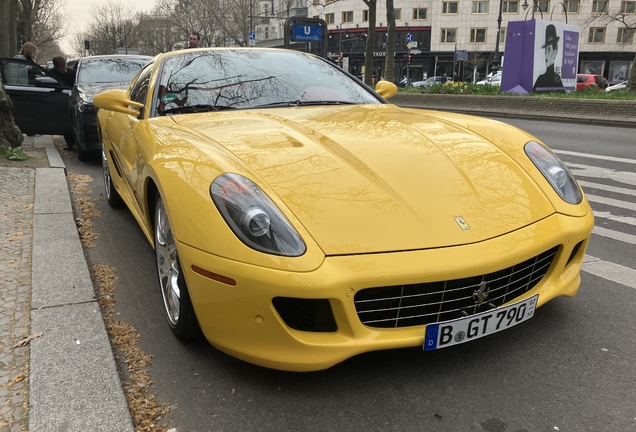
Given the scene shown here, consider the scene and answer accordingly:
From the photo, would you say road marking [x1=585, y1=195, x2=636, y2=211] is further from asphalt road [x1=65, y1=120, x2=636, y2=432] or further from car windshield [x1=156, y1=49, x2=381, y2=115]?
car windshield [x1=156, y1=49, x2=381, y2=115]

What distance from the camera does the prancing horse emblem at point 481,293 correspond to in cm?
217

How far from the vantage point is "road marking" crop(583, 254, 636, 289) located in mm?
3402

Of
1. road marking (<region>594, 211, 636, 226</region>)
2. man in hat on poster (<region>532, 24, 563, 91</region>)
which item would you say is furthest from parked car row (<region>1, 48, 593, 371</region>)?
man in hat on poster (<region>532, 24, 563, 91</region>)

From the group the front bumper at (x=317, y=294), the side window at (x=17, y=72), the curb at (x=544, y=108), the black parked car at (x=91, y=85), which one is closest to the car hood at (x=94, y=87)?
the black parked car at (x=91, y=85)

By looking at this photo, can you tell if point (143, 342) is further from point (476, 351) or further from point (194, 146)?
point (476, 351)

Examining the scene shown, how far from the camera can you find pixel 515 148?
292 centimetres

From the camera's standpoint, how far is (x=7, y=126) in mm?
7695

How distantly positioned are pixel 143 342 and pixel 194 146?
1.00 m

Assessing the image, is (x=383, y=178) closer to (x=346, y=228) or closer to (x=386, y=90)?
(x=346, y=228)

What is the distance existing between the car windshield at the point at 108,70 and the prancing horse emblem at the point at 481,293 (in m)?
7.66

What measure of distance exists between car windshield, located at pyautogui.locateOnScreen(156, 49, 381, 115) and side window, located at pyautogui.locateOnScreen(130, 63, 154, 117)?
0.72 feet

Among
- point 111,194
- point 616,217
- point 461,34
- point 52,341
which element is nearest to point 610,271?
point 616,217

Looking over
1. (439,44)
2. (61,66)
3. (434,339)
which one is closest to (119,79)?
(61,66)

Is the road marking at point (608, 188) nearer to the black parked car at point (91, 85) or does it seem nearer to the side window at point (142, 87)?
the side window at point (142, 87)
